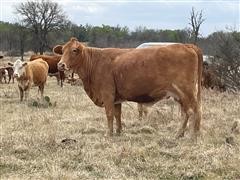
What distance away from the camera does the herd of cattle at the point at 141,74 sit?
962cm

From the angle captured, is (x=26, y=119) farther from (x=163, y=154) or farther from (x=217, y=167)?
(x=217, y=167)

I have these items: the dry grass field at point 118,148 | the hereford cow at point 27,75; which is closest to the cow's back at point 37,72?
the hereford cow at point 27,75

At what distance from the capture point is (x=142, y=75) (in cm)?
978

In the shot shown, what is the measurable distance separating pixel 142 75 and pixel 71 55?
1.58m

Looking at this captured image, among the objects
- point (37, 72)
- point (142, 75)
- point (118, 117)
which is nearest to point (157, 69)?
point (142, 75)

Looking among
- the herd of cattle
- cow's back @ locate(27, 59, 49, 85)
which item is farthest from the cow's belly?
the herd of cattle

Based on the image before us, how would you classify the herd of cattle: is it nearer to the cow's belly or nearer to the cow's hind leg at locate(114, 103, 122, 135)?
the cow's hind leg at locate(114, 103, 122, 135)

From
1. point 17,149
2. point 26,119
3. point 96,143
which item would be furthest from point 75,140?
point 26,119

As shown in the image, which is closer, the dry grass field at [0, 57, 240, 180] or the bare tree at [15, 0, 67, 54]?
the dry grass field at [0, 57, 240, 180]

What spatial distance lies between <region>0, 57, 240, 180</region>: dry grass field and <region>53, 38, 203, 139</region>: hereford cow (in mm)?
682

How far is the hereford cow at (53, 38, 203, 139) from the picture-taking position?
962cm

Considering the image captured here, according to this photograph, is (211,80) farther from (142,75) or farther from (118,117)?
(142,75)

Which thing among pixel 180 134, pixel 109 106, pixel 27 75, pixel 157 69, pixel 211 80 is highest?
pixel 157 69

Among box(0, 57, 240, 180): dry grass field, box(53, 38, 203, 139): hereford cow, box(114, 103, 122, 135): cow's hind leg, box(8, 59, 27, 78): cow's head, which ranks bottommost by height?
box(0, 57, 240, 180): dry grass field
